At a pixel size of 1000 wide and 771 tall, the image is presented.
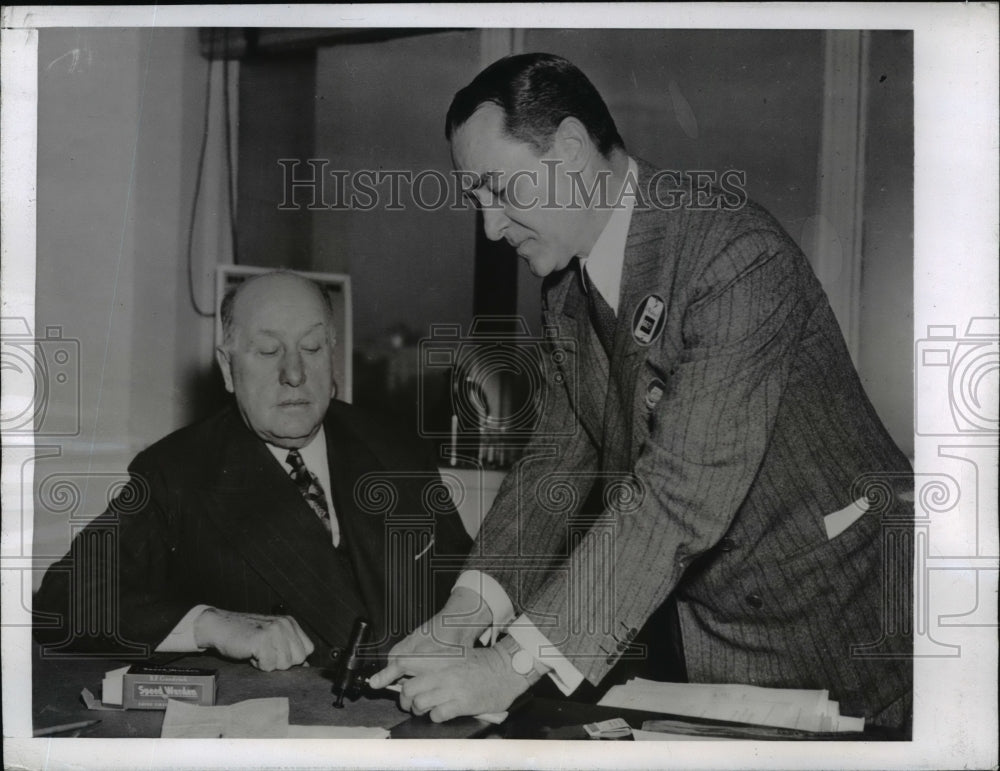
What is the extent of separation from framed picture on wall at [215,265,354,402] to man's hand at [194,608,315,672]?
0.58 meters

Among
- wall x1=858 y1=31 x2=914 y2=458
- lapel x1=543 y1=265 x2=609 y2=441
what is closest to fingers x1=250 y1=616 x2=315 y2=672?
lapel x1=543 y1=265 x2=609 y2=441

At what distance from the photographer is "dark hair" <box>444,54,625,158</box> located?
211 centimetres

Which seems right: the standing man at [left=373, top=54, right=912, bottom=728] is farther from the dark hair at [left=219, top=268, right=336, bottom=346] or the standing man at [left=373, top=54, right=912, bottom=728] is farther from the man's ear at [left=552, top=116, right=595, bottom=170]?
the dark hair at [left=219, top=268, right=336, bottom=346]

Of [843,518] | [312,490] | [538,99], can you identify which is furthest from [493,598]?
[538,99]

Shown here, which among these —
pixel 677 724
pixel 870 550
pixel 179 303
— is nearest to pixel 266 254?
pixel 179 303

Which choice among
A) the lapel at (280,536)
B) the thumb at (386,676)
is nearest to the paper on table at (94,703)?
the lapel at (280,536)

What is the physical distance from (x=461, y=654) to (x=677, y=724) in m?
0.51

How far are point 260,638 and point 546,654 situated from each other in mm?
651

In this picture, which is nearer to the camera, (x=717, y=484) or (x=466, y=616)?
(x=717, y=484)

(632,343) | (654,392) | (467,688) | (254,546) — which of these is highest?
(632,343)

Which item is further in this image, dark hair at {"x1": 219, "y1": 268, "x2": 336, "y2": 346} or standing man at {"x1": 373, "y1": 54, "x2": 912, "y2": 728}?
dark hair at {"x1": 219, "y1": 268, "x2": 336, "y2": 346}

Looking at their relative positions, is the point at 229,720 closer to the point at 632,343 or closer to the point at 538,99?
the point at 632,343

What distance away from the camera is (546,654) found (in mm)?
2045

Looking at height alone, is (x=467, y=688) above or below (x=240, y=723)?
above
